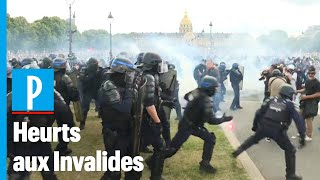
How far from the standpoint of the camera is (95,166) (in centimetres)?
741

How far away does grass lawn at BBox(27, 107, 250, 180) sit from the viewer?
7082 millimetres

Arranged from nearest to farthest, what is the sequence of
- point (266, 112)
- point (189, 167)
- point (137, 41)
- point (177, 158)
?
point (266, 112), point (189, 167), point (177, 158), point (137, 41)

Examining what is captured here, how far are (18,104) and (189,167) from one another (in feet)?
10.5

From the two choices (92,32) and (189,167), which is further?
(92,32)

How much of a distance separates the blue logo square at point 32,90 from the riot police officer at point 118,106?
2.36 ft

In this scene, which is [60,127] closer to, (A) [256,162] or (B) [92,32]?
(A) [256,162]

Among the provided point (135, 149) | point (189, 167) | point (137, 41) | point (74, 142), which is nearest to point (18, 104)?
point (135, 149)

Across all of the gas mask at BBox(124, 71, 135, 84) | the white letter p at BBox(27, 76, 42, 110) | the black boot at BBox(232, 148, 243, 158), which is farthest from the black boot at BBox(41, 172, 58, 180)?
the black boot at BBox(232, 148, 243, 158)

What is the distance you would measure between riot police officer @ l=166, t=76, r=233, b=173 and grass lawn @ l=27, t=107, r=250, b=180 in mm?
284

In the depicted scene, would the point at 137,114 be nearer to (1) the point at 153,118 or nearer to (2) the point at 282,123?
(1) the point at 153,118

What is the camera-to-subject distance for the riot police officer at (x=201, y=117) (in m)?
6.79

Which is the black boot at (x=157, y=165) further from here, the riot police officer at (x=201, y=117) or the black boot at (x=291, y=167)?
the black boot at (x=291, y=167)

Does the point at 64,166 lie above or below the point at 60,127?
below

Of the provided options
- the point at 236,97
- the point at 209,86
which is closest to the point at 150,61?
the point at 209,86
